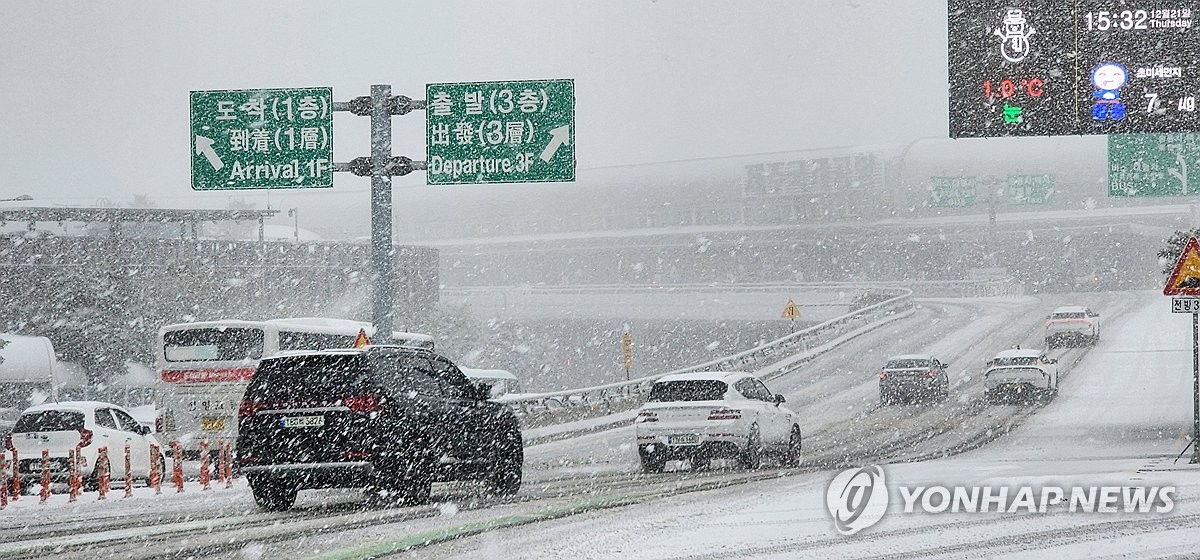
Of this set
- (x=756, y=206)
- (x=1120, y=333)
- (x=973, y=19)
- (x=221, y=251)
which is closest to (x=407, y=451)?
(x=973, y=19)

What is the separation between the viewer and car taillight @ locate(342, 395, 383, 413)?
15266mm

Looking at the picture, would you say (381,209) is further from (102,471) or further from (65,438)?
(102,471)

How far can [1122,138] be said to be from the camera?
32.1 metres

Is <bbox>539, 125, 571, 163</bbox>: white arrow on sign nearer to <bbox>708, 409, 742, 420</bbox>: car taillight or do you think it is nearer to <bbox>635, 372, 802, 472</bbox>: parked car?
<bbox>635, 372, 802, 472</bbox>: parked car

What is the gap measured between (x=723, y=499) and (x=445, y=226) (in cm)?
13737

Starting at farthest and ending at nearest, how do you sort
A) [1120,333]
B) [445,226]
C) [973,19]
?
1. [445,226]
2. [1120,333]
3. [973,19]

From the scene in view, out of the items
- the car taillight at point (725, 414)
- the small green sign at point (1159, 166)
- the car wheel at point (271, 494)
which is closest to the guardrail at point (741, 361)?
the small green sign at point (1159, 166)

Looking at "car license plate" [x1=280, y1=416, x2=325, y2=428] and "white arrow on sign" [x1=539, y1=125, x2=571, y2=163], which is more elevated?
"white arrow on sign" [x1=539, y1=125, x2=571, y2=163]

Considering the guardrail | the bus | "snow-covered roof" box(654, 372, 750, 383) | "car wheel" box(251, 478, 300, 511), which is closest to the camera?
"car wheel" box(251, 478, 300, 511)

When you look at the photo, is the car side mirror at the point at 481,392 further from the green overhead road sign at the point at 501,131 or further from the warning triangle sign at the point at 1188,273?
the warning triangle sign at the point at 1188,273

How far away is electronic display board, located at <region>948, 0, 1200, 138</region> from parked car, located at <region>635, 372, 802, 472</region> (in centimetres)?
606

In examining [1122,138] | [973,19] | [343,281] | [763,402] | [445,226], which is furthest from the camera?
[445,226]

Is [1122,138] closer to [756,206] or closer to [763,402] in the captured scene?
[763,402]

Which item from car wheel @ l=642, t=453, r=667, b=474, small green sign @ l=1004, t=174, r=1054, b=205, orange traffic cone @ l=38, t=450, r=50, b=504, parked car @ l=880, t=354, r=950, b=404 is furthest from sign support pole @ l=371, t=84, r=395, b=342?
small green sign @ l=1004, t=174, r=1054, b=205
